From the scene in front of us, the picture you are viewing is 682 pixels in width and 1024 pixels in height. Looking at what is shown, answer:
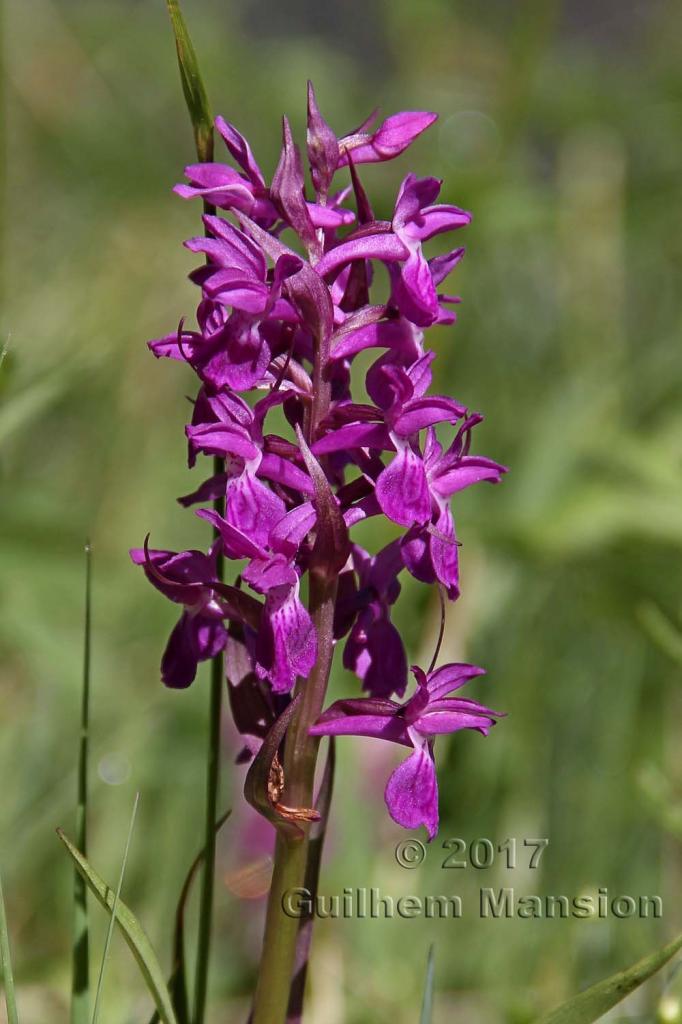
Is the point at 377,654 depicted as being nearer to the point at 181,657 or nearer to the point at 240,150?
the point at 181,657

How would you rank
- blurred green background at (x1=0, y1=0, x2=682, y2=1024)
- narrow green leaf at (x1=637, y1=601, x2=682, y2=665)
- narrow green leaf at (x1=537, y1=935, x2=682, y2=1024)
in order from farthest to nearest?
blurred green background at (x1=0, y1=0, x2=682, y2=1024) → narrow green leaf at (x1=637, y1=601, x2=682, y2=665) → narrow green leaf at (x1=537, y1=935, x2=682, y2=1024)

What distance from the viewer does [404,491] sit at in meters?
1.19

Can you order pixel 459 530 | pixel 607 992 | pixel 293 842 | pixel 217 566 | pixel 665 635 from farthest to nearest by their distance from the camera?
pixel 459 530 < pixel 665 635 < pixel 217 566 < pixel 293 842 < pixel 607 992

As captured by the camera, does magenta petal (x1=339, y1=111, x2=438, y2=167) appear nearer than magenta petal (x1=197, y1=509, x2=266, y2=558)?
No

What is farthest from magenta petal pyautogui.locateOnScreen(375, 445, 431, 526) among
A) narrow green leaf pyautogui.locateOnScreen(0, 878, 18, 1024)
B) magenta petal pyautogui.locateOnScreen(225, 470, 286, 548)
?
narrow green leaf pyautogui.locateOnScreen(0, 878, 18, 1024)

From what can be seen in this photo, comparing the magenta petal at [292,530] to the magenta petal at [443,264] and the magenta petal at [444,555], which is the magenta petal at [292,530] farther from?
the magenta petal at [443,264]

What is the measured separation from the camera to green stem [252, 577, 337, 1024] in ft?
4.07

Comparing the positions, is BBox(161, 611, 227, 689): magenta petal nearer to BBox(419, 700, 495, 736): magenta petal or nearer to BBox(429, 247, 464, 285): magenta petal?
BBox(419, 700, 495, 736): magenta petal

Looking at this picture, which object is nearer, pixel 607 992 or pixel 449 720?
pixel 607 992

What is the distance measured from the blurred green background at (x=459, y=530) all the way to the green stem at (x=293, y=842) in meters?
0.29

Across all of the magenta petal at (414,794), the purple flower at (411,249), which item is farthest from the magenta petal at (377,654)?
the purple flower at (411,249)

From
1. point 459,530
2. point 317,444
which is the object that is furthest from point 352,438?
point 459,530

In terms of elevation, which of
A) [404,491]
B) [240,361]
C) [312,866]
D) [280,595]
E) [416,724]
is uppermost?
[240,361]

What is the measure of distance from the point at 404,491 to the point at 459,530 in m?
1.41
